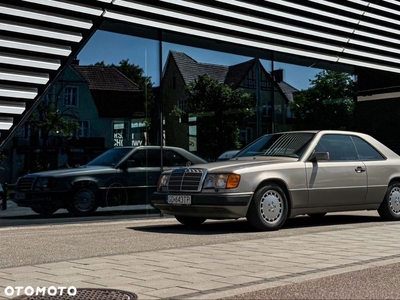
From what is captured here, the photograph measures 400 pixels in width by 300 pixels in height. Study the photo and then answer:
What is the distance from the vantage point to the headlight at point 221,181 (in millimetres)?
8867

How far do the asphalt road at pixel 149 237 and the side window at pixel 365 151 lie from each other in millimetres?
1036

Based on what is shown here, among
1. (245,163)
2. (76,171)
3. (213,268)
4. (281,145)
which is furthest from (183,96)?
(213,268)

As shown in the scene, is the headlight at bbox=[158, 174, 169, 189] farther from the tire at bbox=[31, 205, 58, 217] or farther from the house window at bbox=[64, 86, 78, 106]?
the house window at bbox=[64, 86, 78, 106]

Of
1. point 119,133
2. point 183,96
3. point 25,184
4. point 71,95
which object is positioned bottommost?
point 25,184

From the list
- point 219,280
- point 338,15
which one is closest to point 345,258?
point 219,280

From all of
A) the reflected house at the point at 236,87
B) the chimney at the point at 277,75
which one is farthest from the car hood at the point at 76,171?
the chimney at the point at 277,75

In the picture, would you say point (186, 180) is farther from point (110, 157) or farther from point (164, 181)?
point (110, 157)

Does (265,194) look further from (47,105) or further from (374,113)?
(374,113)

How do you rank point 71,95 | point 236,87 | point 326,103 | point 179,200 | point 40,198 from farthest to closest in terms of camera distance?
point 326,103
point 236,87
point 71,95
point 40,198
point 179,200

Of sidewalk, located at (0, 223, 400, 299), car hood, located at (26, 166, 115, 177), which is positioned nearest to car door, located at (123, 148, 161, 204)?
car hood, located at (26, 166, 115, 177)

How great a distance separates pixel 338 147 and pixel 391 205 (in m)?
1.37

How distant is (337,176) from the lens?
995 cm

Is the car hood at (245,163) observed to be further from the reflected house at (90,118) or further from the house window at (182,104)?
the house window at (182,104)

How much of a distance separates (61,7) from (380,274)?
7417 millimetres
